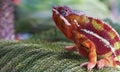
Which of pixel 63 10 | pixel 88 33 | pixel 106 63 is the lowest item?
pixel 106 63

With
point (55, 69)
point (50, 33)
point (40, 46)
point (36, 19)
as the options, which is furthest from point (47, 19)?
point (55, 69)

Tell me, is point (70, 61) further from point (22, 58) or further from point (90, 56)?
point (22, 58)

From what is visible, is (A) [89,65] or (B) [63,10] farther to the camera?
(B) [63,10]

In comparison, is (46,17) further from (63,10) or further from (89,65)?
(89,65)

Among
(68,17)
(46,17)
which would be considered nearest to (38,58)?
(68,17)

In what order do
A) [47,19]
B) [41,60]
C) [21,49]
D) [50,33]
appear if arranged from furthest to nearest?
1. [47,19]
2. [50,33]
3. [21,49]
4. [41,60]

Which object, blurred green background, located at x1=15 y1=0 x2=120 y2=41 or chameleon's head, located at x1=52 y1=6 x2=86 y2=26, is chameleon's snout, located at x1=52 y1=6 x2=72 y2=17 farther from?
blurred green background, located at x1=15 y1=0 x2=120 y2=41

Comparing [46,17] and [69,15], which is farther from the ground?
[69,15]
